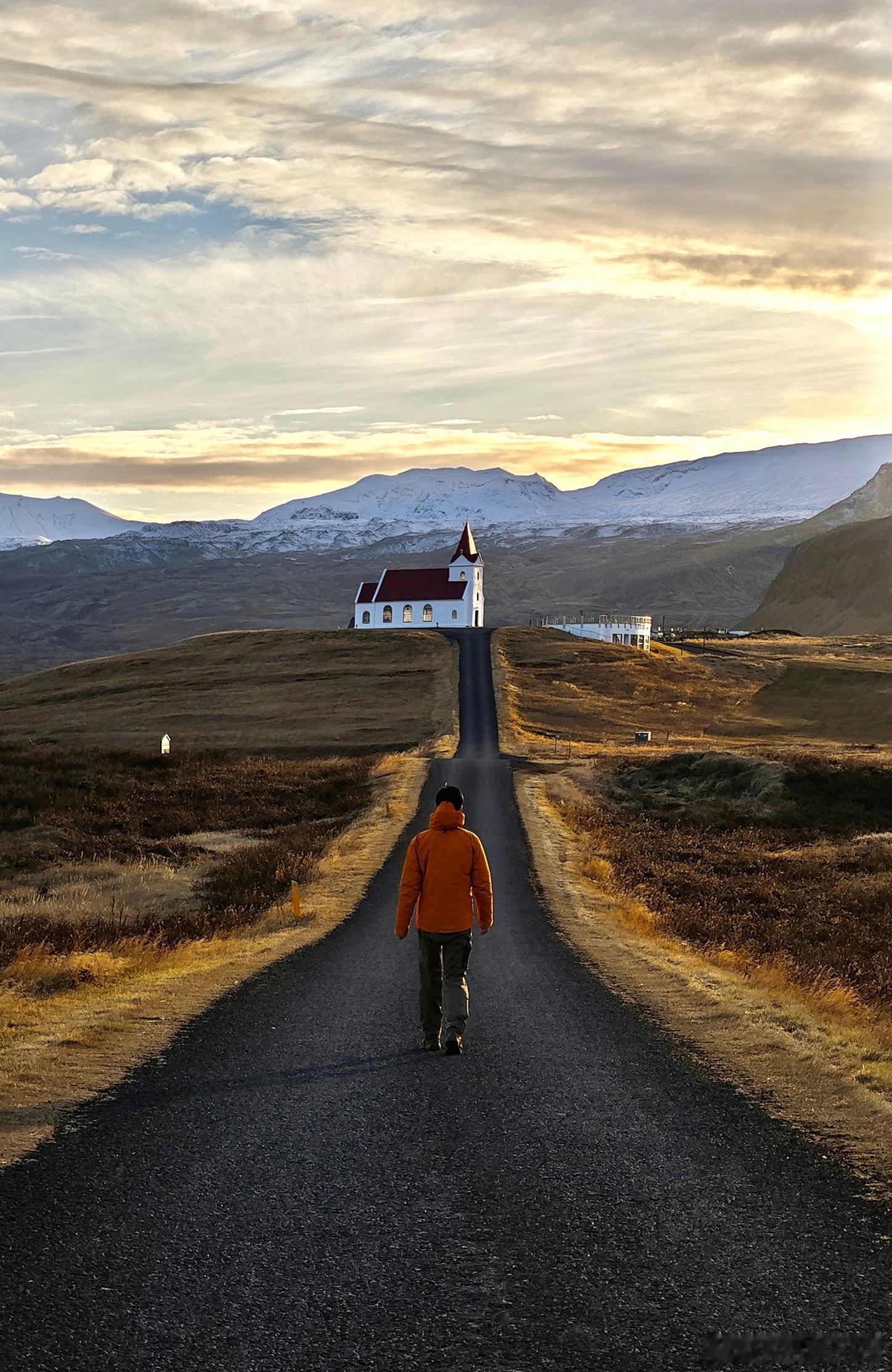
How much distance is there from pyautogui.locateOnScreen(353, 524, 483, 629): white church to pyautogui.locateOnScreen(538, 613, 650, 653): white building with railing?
926cm

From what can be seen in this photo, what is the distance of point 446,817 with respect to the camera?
473 inches

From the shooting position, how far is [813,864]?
34.2 m

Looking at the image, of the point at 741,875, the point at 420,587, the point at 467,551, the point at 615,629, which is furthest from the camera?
the point at 467,551

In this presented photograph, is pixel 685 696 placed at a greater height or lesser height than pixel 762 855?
greater

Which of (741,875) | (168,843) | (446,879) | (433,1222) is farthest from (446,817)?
(168,843)

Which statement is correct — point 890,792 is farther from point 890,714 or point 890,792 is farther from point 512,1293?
point 512,1293

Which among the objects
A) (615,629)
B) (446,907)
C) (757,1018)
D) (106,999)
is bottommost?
(757,1018)

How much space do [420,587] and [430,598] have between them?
2530 mm

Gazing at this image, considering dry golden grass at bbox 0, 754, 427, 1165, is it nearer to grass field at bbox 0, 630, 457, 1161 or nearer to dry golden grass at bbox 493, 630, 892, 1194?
grass field at bbox 0, 630, 457, 1161

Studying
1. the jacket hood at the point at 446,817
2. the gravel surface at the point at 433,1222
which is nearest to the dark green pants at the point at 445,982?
the gravel surface at the point at 433,1222

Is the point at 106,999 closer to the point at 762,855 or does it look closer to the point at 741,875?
the point at 741,875

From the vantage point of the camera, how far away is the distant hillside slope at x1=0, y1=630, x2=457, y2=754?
6875 cm

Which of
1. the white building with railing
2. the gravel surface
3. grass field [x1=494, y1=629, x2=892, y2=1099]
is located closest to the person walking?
the gravel surface

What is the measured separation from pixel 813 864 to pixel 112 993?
25075 millimetres
